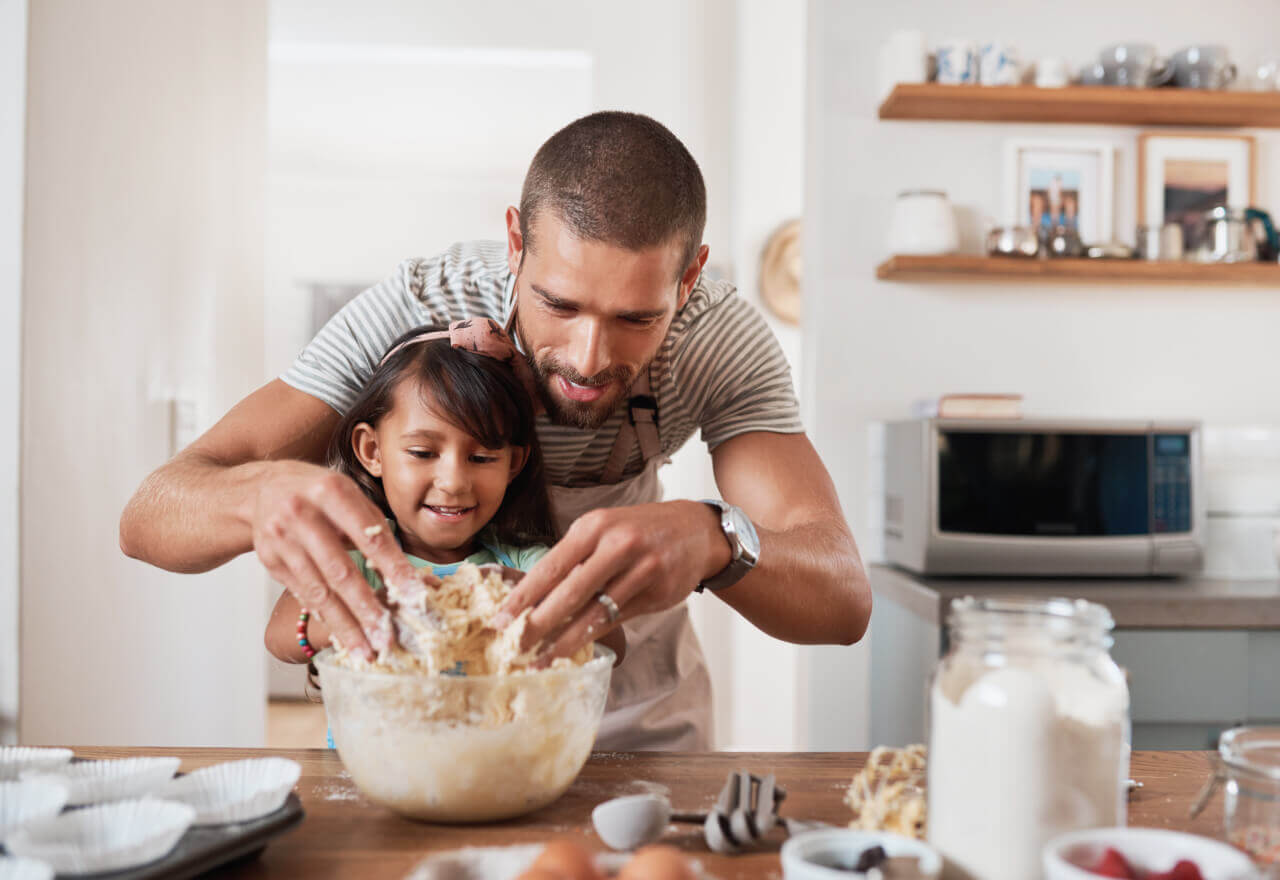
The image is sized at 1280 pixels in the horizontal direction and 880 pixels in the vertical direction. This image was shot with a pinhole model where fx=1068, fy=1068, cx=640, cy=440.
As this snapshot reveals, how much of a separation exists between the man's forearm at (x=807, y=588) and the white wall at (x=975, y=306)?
1610 millimetres

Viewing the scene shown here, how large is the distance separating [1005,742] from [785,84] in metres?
3.93

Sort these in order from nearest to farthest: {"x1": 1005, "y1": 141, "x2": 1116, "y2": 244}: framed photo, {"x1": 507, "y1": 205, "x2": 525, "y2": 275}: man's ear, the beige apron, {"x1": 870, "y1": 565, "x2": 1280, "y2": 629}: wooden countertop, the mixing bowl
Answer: the mixing bowl, {"x1": 507, "y1": 205, "x2": 525, "y2": 275}: man's ear, the beige apron, {"x1": 870, "y1": 565, "x2": 1280, "y2": 629}: wooden countertop, {"x1": 1005, "y1": 141, "x2": 1116, "y2": 244}: framed photo

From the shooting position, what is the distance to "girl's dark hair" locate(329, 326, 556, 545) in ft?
4.93

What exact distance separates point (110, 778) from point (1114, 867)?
0.74m

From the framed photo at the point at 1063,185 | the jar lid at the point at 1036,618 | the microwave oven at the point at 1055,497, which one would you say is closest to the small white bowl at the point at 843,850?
the jar lid at the point at 1036,618

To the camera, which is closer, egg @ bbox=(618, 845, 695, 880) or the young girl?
egg @ bbox=(618, 845, 695, 880)

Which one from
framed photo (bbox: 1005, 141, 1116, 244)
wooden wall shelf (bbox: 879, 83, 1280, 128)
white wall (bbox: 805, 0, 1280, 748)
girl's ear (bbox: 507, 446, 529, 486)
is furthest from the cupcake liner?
framed photo (bbox: 1005, 141, 1116, 244)

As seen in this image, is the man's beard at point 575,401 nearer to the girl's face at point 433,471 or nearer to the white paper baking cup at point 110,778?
the girl's face at point 433,471

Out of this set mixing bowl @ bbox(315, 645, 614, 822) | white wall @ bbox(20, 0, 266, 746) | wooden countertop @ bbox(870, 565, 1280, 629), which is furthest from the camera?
wooden countertop @ bbox(870, 565, 1280, 629)

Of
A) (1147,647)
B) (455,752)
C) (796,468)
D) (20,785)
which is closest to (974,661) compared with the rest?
(455,752)

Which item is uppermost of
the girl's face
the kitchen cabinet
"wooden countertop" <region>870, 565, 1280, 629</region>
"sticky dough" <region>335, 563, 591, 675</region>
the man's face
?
the man's face

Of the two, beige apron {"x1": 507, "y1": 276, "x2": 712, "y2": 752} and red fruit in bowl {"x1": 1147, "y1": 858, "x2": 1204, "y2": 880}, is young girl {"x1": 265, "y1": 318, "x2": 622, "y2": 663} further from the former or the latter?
red fruit in bowl {"x1": 1147, "y1": 858, "x2": 1204, "y2": 880}

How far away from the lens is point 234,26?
3.24m

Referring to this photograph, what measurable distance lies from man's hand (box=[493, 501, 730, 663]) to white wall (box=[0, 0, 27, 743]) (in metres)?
1.59
